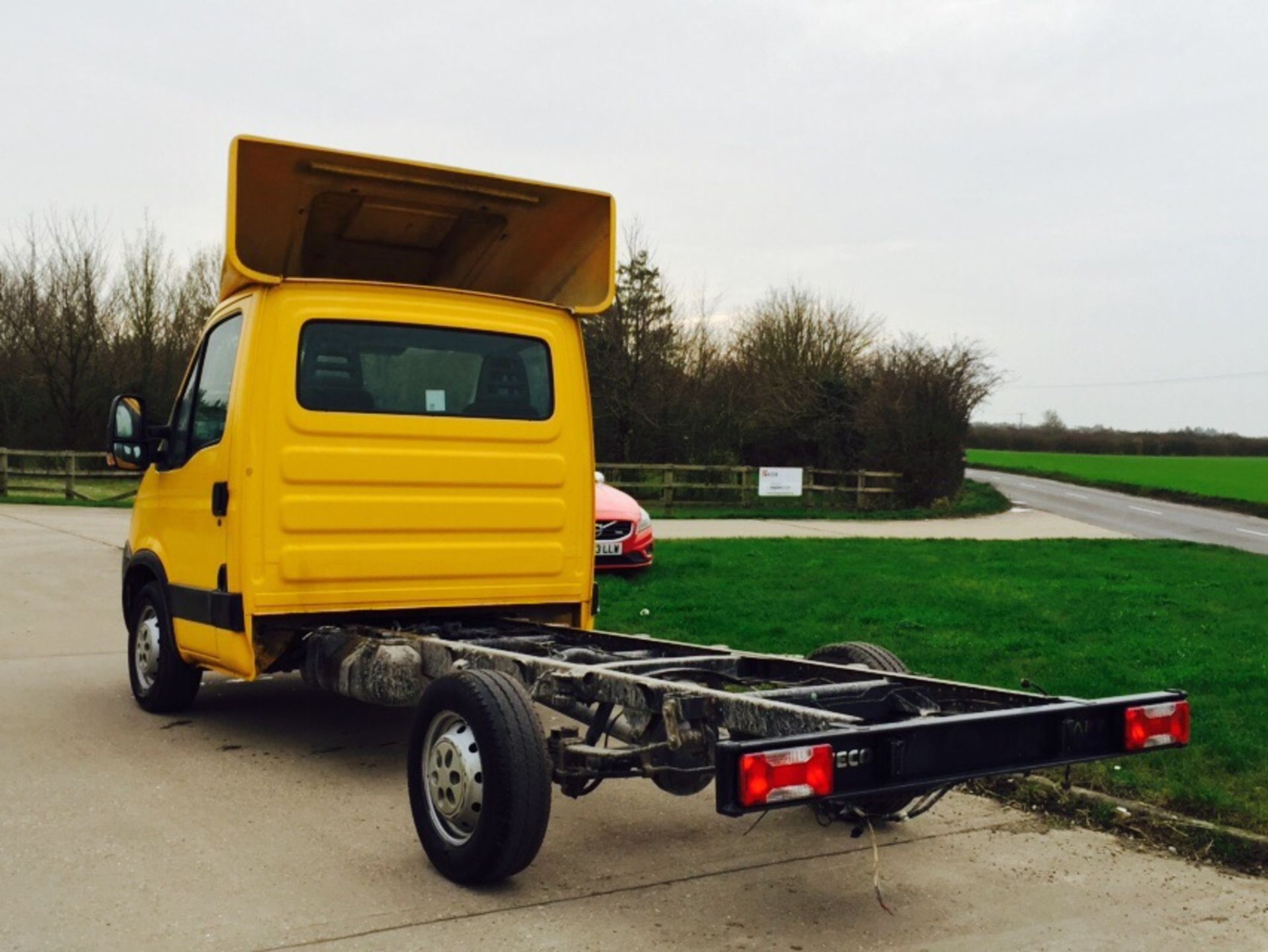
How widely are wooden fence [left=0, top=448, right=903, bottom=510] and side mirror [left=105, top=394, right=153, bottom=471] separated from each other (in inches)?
842

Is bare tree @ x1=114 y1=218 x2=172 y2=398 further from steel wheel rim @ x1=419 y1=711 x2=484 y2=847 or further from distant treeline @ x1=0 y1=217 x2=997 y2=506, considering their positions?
steel wheel rim @ x1=419 y1=711 x2=484 y2=847

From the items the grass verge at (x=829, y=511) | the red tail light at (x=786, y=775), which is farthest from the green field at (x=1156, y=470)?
the red tail light at (x=786, y=775)

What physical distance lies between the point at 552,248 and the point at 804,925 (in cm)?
425

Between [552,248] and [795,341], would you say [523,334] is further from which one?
[795,341]

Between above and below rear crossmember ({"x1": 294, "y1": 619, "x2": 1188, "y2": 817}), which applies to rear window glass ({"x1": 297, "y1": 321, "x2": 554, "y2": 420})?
above

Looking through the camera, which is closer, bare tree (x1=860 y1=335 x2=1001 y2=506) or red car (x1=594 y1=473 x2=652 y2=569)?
red car (x1=594 y1=473 x2=652 y2=569)

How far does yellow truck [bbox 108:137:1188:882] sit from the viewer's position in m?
4.40

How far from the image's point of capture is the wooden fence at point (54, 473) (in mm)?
27609

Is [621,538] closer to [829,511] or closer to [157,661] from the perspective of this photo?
[157,661]

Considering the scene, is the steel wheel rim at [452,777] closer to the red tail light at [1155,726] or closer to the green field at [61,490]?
the red tail light at [1155,726]

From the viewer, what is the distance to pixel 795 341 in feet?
121

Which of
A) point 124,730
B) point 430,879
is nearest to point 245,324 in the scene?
point 124,730

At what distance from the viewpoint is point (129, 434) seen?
23.7ft

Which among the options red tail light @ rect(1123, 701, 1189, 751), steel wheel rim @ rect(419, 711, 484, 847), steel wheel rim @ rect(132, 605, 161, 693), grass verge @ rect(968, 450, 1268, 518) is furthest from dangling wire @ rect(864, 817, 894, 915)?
grass verge @ rect(968, 450, 1268, 518)
